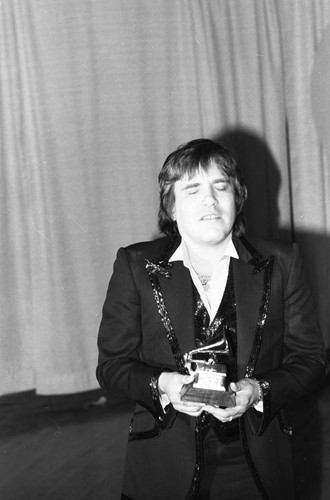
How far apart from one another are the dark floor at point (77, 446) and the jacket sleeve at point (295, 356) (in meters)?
1.30

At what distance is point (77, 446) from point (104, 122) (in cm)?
189

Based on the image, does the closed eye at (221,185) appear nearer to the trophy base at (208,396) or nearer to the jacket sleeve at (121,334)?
the jacket sleeve at (121,334)

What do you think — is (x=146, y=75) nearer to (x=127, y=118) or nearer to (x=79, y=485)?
(x=127, y=118)

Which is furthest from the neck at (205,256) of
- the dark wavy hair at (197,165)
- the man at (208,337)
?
the dark wavy hair at (197,165)

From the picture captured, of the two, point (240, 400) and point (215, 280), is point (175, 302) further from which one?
point (240, 400)

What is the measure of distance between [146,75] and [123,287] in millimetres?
2539

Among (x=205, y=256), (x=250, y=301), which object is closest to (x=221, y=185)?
(x=205, y=256)

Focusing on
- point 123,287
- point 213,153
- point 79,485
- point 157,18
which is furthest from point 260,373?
point 157,18

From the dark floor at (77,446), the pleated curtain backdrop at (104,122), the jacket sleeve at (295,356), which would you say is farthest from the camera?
the pleated curtain backdrop at (104,122)

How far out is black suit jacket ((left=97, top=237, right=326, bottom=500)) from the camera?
1.83m

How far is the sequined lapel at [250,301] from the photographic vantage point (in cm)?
183

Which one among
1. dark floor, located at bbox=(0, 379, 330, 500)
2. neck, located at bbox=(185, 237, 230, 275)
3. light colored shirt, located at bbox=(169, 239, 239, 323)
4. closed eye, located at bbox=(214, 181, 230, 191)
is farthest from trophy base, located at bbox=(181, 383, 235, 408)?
dark floor, located at bbox=(0, 379, 330, 500)

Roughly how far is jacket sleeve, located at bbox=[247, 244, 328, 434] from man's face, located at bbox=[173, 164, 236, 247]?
0.80 feet

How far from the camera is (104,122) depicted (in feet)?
13.5
